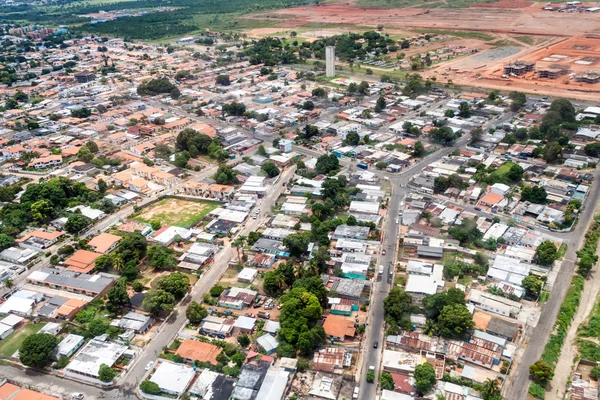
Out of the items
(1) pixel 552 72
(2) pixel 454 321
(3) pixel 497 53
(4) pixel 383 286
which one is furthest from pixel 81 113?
(3) pixel 497 53

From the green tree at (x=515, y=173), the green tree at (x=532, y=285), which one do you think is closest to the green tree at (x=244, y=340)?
the green tree at (x=532, y=285)

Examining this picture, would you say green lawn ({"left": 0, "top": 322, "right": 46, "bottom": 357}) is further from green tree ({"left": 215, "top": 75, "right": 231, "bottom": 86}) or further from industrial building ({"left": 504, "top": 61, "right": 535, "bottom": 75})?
industrial building ({"left": 504, "top": 61, "right": 535, "bottom": 75})

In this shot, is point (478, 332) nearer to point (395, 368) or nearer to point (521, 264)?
point (395, 368)

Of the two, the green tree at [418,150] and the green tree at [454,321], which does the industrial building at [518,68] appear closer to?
the green tree at [418,150]

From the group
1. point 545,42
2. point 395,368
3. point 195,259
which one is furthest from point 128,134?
point 545,42

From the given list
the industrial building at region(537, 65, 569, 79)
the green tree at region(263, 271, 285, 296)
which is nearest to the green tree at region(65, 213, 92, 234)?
the green tree at region(263, 271, 285, 296)

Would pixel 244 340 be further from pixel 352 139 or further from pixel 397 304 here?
pixel 352 139

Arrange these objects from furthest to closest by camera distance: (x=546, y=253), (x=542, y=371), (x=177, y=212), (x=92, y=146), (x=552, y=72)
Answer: (x=552, y=72)
(x=92, y=146)
(x=177, y=212)
(x=546, y=253)
(x=542, y=371)
